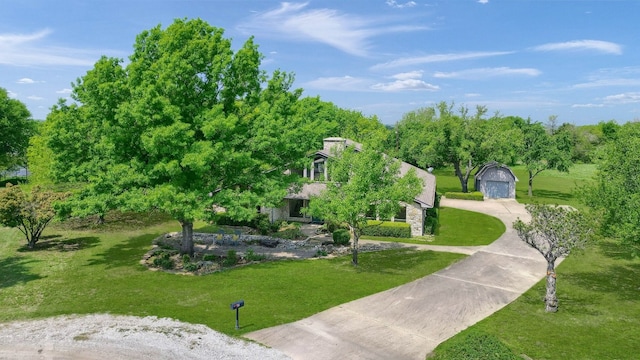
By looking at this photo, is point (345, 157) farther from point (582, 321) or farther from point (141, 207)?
point (582, 321)

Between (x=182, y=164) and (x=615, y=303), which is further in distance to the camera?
(x=182, y=164)

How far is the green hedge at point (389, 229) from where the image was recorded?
34803 millimetres

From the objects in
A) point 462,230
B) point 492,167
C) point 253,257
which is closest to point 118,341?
point 253,257

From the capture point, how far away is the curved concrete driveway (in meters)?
16.5

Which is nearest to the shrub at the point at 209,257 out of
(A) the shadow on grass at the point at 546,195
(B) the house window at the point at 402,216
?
(B) the house window at the point at 402,216

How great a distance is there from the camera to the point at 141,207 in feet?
76.6

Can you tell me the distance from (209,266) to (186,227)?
125 inches

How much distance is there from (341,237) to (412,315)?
12.5 meters

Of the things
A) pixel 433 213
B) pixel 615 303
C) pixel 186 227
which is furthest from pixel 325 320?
pixel 433 213

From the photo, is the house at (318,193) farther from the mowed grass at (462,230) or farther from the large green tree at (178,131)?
the large green tree at (178,131)

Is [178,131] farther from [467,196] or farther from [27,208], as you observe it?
[467,196]

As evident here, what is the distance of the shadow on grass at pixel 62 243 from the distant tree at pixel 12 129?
4064 cm

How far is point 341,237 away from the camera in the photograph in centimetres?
3177

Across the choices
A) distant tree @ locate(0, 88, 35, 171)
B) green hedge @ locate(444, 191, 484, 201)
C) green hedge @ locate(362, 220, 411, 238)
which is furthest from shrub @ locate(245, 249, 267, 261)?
distant tree @ locate(0, 88, 35, 171)
